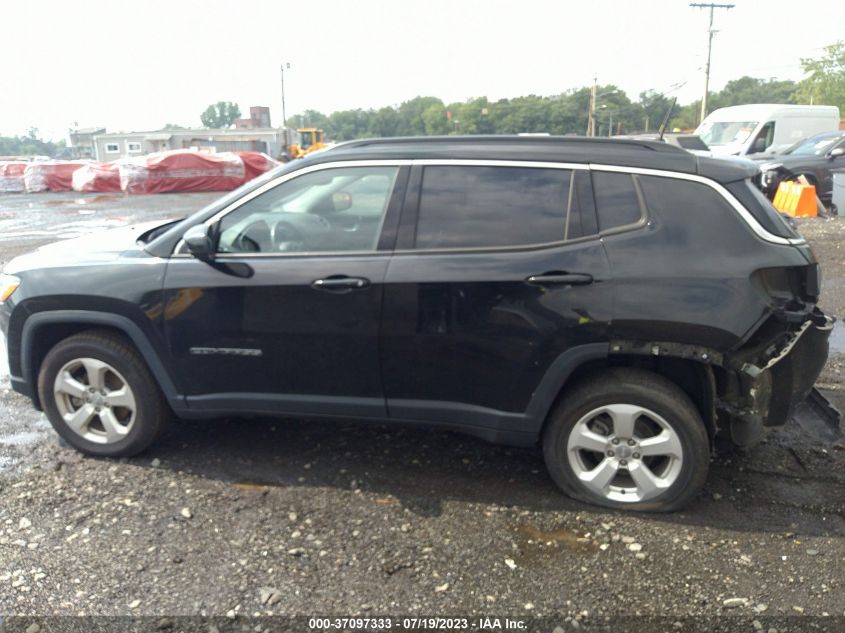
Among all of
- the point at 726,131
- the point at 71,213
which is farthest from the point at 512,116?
the point at 71,213

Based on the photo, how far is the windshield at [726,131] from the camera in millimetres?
18594

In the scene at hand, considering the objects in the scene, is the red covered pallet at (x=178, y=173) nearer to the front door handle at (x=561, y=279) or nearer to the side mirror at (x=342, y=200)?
the side mirror at (x=342, y=200)

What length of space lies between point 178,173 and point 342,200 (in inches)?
941

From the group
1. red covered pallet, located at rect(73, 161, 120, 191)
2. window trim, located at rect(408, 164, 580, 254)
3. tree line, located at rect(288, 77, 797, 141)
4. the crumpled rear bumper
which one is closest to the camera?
the crumpled rear bumper

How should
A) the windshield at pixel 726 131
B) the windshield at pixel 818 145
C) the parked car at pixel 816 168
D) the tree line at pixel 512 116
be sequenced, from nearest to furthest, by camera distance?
the parked car at pixel 816 168 < the windshield at pixel 818 145 < the tree line at pixel 512 116 < the windshield at pixel 726 131

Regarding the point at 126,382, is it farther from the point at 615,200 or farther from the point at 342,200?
the point at 615,200

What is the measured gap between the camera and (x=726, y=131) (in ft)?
64.3

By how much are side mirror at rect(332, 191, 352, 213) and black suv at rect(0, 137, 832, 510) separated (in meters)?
0.01

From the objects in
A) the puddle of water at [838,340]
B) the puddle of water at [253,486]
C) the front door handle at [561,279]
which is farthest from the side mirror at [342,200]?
the puddle of water at [838,340]

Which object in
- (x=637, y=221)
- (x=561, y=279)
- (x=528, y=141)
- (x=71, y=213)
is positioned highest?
(x=528, y=141)

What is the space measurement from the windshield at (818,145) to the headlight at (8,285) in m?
15.1

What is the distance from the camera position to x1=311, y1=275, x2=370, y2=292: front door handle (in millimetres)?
3479

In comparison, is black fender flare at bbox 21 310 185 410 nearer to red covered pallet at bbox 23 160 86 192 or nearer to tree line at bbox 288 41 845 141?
tree line at bbox 288 41 845 141

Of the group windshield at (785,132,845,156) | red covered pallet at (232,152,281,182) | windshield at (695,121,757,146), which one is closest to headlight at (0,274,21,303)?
windshield at (785,132,845,156)
